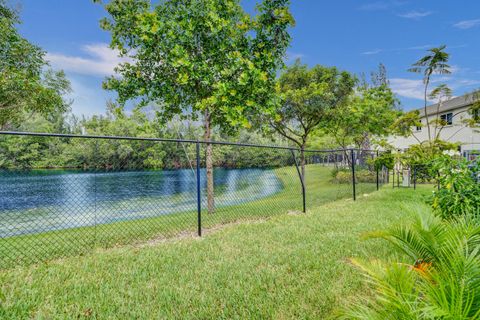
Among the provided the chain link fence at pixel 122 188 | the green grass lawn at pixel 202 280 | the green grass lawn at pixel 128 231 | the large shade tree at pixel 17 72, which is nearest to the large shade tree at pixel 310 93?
the green grass lawn at pixel 128 231

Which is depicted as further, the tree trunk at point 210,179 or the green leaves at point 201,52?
the tree trunk at point 210,179

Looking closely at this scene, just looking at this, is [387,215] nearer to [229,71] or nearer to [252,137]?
[229,71]

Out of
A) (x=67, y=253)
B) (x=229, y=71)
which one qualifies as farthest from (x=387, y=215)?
(x=67, y=253)

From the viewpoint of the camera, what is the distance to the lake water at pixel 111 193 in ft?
16.8

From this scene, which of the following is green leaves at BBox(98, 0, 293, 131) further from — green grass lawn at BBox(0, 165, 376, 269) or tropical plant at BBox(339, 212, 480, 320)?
tropical plant at BBox(339, 212, 480, 320)

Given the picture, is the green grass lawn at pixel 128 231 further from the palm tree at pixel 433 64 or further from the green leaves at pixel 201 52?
the palm tree at pixel 433 64

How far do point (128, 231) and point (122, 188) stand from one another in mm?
1102

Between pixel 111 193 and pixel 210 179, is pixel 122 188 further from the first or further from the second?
pixel 210 179

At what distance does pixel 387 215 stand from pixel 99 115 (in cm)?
5788

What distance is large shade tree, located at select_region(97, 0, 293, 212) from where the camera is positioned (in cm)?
725

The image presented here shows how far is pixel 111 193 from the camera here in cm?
663

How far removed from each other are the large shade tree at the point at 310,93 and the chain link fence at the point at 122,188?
486 cm

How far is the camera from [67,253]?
4219 millimetres

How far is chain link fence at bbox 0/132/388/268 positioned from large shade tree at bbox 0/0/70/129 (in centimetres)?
582
